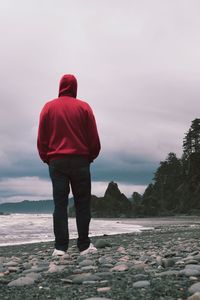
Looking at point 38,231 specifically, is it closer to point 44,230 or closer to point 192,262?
point 44,230

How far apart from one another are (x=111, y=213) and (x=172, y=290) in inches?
3499

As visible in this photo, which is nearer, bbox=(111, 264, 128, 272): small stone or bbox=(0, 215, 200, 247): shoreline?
bbox=(111, 264, 128, 272): small stone

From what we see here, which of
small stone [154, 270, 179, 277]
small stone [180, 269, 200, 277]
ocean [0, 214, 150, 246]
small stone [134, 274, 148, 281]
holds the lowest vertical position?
small stone [134, 274, 148, 281]

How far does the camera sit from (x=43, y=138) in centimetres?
664

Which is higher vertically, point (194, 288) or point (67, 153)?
point (67, 153)

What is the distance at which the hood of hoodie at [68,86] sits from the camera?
22.4 ft

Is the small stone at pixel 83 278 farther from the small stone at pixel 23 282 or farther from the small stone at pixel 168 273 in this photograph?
the small stone at pixel 168 273

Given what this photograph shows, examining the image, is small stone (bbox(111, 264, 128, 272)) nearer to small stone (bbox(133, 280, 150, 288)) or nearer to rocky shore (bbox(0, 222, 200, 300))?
Answer: rocky shore (bbox(0, 222, 200, 300))

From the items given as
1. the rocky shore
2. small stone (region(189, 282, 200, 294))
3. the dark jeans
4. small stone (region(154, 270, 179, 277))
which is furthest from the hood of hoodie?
small stone (region(189, 282, 200, 294))

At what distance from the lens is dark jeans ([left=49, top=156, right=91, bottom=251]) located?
6.51 meters

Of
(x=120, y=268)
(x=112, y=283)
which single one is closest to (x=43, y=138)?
(x=120, y=268)

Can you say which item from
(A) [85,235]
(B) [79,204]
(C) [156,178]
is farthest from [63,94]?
(C) [156,178]

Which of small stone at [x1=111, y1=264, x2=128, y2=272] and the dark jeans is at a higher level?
the dark jeans

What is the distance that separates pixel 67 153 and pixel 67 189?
0.53m
